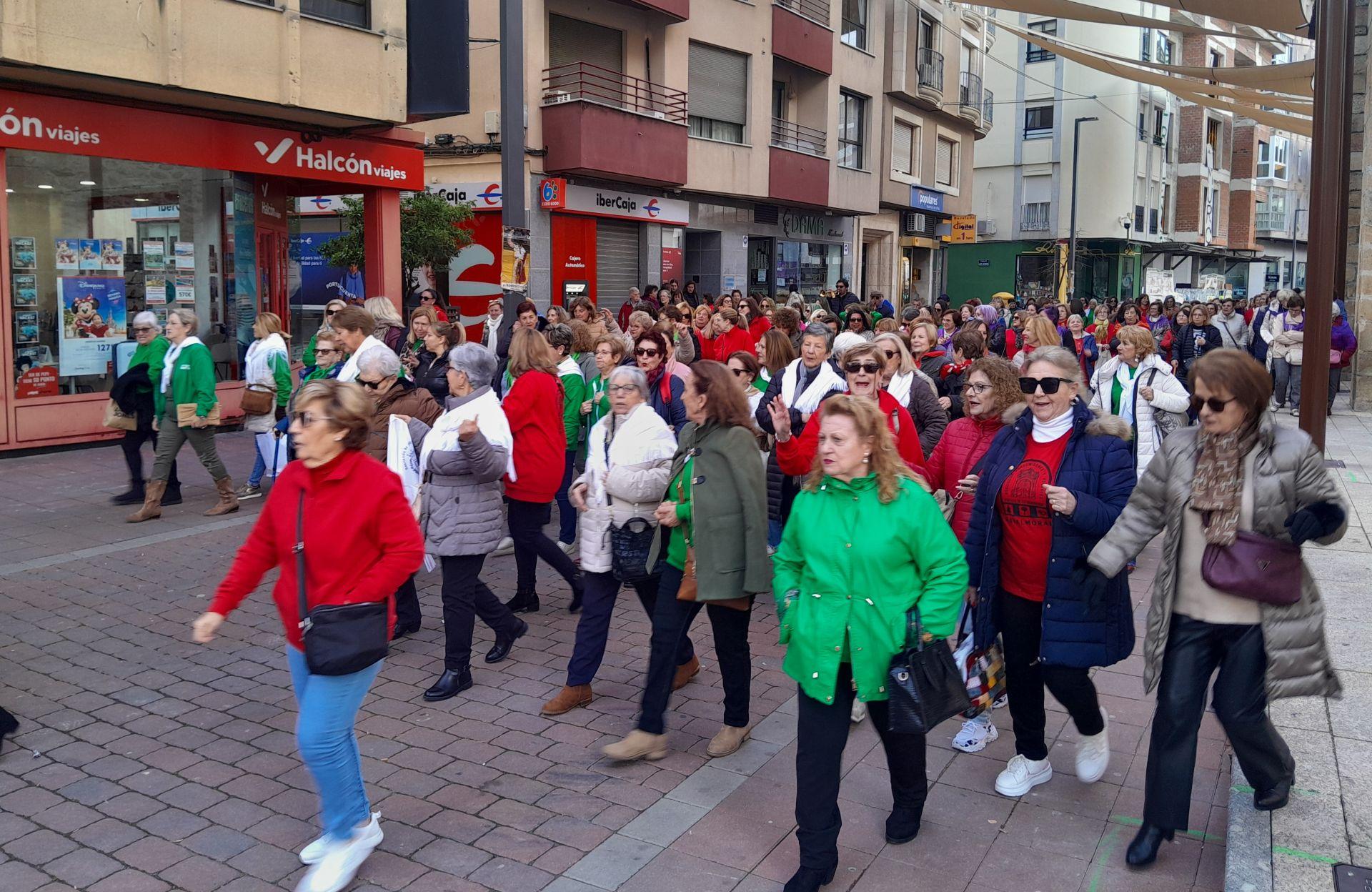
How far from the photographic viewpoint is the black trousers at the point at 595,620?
5.52 m

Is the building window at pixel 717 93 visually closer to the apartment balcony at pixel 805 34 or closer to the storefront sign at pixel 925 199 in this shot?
the apartment balcony at pixel 805 34

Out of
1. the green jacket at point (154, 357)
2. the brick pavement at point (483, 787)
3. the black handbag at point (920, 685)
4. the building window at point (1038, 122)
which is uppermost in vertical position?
the building window at point (1038, 122)

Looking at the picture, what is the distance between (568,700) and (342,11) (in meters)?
12.4

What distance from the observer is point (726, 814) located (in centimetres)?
457

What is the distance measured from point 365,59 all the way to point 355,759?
1293cm

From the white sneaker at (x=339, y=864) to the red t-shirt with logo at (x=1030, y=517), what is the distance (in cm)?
260

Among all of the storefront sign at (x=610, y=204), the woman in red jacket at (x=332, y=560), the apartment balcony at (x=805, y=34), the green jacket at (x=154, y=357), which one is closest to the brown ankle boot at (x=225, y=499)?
the green jacket at (x=154, y=357)

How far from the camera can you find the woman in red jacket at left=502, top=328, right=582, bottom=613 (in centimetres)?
671

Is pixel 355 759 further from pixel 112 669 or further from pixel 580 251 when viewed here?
pixel 580 251

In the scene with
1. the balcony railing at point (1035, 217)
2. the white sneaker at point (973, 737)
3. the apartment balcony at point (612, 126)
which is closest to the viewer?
the white sneaker at point (973, 737)

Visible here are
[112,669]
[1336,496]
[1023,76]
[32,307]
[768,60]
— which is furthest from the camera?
[1023,76]

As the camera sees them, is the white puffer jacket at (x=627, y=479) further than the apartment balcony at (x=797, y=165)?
No

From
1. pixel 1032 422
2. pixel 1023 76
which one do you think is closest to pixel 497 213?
pixel 1032 422

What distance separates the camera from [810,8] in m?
28.4
